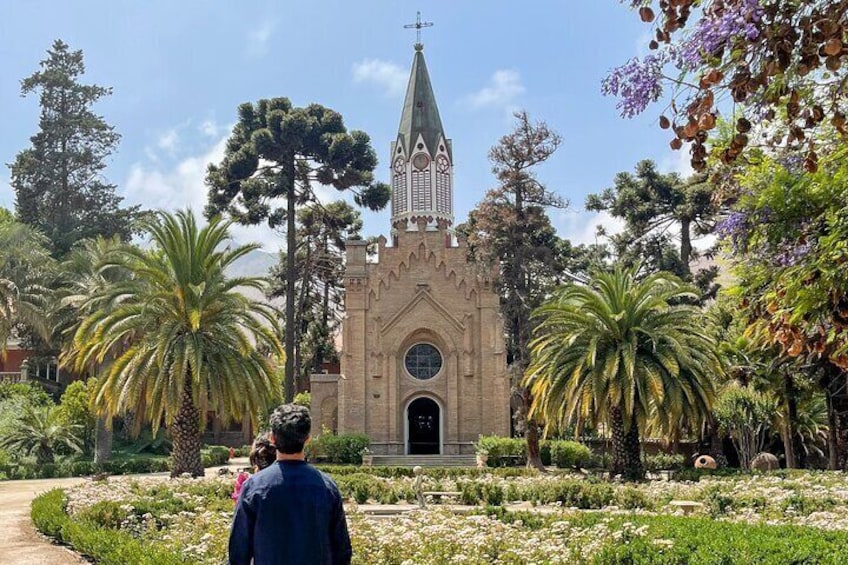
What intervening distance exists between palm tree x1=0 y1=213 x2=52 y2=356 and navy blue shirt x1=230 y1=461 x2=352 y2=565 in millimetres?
37893

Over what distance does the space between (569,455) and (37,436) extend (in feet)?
68.8

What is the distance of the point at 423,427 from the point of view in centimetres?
4069

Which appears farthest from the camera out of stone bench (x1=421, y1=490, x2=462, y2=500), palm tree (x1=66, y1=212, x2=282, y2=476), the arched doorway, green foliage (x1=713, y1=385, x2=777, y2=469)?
the arched doorway

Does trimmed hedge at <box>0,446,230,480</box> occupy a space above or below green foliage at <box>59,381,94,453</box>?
below

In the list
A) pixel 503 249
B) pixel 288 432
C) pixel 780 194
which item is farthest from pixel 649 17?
pixel 503 249

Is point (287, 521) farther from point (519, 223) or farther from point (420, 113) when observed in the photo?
point (420, 113)

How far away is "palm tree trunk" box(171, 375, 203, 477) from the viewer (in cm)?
2409

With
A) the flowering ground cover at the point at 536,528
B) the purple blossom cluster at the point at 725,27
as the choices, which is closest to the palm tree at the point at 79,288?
the flowering ground cover at the point at 536,528

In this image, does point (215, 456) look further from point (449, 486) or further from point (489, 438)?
point (449, 486)

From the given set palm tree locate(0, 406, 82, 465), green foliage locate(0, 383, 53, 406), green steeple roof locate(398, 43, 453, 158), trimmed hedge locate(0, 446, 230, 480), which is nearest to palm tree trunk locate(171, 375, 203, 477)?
trimmed hedge locate(0, 446, 230, 480)

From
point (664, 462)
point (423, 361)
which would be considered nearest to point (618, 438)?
point (664, 462)

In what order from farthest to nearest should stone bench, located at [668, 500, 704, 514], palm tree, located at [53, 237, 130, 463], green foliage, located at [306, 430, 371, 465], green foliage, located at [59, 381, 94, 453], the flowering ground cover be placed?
1. palm tree, located at [53, 237, 130, 463]
2. green foliage, located at [59, 381, 94, 453]
3. green foliage, located at [306, 430, 371, 465]
4. stone bench, located at [668, 500, 704, 514]
5. the flowering ground cover

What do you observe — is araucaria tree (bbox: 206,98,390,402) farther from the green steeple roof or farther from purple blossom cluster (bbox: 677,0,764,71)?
purple blossom cluster (bbox: 677,0,764,71)

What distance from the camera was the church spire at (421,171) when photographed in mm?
46031
